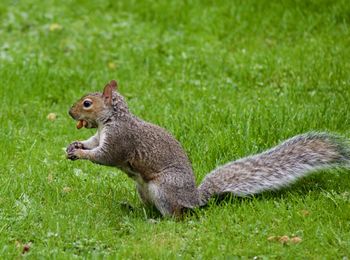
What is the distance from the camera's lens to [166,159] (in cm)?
467

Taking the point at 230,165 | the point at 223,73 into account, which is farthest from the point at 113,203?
the point at 223,73

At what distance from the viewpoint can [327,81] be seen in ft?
21.6

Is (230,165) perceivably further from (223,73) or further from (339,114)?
(223,73)

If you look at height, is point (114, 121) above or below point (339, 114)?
above

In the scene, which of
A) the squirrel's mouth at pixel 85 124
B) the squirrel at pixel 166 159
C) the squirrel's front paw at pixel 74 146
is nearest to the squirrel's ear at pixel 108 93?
the squirrel at pixel 166 159

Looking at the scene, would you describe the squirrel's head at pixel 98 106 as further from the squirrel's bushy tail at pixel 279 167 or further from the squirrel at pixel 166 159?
Answer: the squirrel's bushy tail at pixel 279 167

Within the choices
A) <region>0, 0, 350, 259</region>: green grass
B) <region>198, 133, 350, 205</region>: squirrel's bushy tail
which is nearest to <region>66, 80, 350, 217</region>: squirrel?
<region>198, 133, 350, 205</region>: squirrel's bushy tail

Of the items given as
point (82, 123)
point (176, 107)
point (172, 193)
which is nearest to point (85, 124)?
point (82, 123)

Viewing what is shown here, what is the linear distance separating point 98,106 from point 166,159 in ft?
1.64

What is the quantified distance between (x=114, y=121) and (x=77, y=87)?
7.39 feet

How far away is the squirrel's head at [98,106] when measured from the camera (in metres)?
4.69

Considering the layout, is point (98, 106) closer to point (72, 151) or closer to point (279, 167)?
point (72, 151)

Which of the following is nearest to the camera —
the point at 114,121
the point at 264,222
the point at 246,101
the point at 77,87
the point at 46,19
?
the point at 264,222

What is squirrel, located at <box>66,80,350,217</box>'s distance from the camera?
4.60 m
